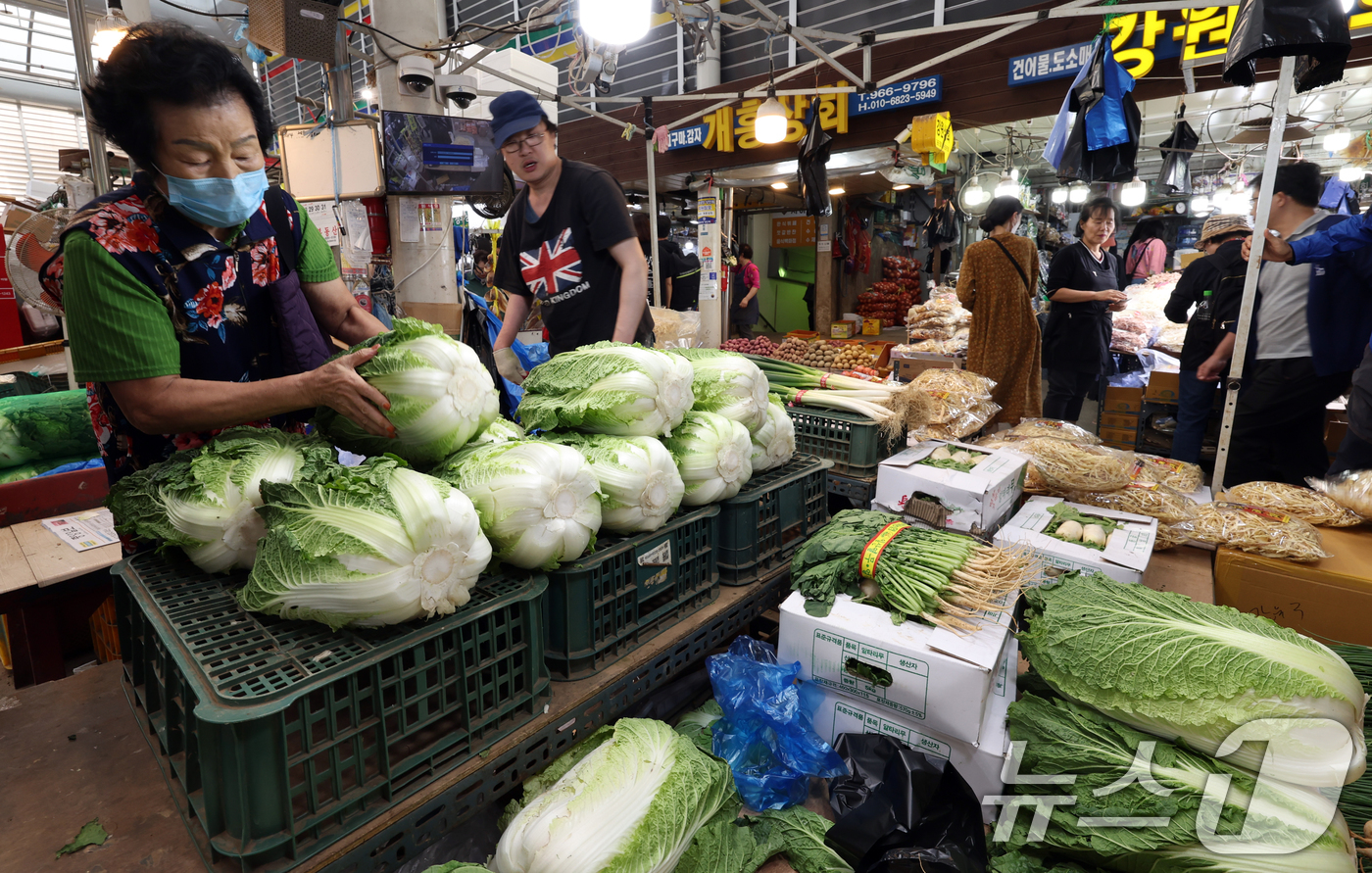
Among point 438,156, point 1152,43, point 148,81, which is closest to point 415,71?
point 438,156

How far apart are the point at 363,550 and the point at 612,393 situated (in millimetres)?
870

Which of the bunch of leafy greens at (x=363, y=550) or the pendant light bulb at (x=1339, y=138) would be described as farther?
the pendant light bulb at (x=1339, y=138)

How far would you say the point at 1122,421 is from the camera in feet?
22.3

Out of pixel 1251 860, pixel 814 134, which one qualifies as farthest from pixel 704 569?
pixel 814 134

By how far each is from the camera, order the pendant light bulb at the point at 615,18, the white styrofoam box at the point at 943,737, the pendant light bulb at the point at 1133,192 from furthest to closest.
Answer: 1. the pendant light bulb at the point at 1133,192
2. the pendant light bulb at the point at 615,18
3. the white styrofoam box at the point at 943,737

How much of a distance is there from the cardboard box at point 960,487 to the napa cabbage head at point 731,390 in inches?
33.1

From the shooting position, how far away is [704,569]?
2049 millimetres

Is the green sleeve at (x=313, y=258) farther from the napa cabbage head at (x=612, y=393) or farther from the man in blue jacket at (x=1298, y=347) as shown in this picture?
the man in blue jacket at (x=1298, y=347)

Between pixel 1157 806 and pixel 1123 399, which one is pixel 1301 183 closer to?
pixel 1123 399

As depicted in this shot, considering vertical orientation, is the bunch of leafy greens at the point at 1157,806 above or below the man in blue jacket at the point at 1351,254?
below

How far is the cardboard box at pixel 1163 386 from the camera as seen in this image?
251 inches

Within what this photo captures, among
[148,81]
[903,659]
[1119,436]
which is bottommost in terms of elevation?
[1119,436]

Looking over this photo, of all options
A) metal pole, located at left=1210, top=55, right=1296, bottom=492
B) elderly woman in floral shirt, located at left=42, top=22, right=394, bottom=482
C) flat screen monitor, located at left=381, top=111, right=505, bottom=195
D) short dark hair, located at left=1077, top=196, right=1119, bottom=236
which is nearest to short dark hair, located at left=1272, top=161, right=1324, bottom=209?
metal pole, located at left=1210, top=55, right=1296, bottom=492

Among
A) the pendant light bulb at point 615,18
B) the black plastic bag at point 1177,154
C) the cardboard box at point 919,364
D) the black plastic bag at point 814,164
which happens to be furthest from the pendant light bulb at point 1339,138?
the pendant light bulb at point 615,18
